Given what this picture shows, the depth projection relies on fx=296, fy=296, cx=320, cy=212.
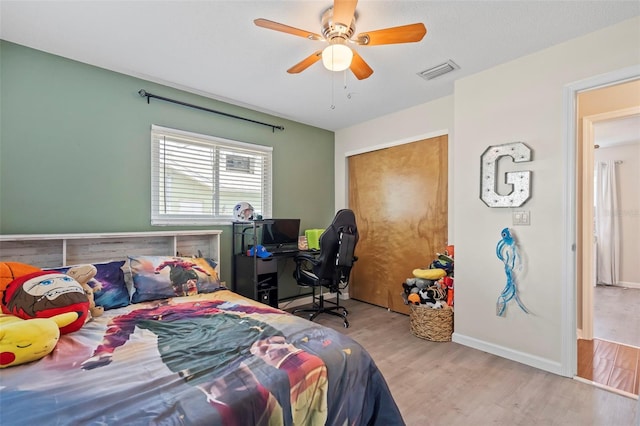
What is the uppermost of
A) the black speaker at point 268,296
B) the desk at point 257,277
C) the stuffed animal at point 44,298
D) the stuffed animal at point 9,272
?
the stuffed animal at point 9,272

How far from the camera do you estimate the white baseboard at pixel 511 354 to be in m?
2.28

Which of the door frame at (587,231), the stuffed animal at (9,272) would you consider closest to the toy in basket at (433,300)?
the door frame at (587,231)

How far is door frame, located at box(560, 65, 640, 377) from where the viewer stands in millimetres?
2215

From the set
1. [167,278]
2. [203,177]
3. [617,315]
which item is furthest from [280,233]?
[617,315]

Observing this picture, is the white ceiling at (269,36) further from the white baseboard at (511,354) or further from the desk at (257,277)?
Answer: the white baseboard at (511,354)

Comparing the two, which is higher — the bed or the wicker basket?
the bed

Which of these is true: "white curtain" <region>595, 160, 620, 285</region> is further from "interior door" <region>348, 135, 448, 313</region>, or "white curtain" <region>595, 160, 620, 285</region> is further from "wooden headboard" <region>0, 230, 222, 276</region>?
"wooden headboard" <region>0, 230, 222, 276</region>

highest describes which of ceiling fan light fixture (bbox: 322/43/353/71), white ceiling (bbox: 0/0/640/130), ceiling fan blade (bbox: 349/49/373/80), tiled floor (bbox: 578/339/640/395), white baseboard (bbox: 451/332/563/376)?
white ceiling (bbox: 0/0/640/130)

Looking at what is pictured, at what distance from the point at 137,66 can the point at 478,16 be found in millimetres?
2730

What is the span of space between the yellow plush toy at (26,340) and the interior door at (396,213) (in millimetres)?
3284

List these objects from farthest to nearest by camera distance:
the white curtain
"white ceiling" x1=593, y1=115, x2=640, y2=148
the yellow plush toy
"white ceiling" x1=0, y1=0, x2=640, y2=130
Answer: the white curtain < "white ceiling" x1=593, y1=115, x2=640, y2=148 < "white ceiling" x1=0, y1=0, x2=640, y2=130 < the yellow plush toy

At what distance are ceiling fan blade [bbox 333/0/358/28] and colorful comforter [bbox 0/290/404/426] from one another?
1.76 meters

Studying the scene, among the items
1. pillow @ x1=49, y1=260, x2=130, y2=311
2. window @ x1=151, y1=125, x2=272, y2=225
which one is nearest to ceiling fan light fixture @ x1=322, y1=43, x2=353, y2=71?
window @ x1=151, y1=125, x2=272, y2=225

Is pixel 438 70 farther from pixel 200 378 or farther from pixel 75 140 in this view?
pixel 75 140
